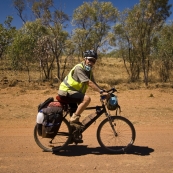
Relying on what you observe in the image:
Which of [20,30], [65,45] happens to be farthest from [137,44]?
[20,30]

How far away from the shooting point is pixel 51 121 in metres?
4.75

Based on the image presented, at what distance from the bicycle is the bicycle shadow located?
11 cm

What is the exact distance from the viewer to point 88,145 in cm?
538

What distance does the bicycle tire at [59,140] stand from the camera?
4977 mm

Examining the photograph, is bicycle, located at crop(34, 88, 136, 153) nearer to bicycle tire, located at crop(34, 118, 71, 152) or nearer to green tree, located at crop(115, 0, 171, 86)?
bicycle tire, located at crop(34, 118, 71, 152)

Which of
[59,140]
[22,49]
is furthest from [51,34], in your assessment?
[59,140]

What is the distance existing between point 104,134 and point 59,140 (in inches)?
37.1

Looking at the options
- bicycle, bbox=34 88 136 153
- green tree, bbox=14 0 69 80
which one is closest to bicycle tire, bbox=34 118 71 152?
bicycle, bbox=34 88 136 153

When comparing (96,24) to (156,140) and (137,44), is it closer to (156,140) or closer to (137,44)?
(137,44)

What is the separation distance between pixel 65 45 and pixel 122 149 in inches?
619

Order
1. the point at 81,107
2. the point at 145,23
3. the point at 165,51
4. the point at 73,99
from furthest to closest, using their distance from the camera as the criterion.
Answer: the point at 165,51 < the point at 145,23 < the point at 73,99 < the point at 81,107

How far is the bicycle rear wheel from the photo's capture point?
5011 mm

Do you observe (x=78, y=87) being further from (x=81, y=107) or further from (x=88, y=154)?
(x=88, y=154)

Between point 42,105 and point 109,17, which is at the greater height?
point 109,17
